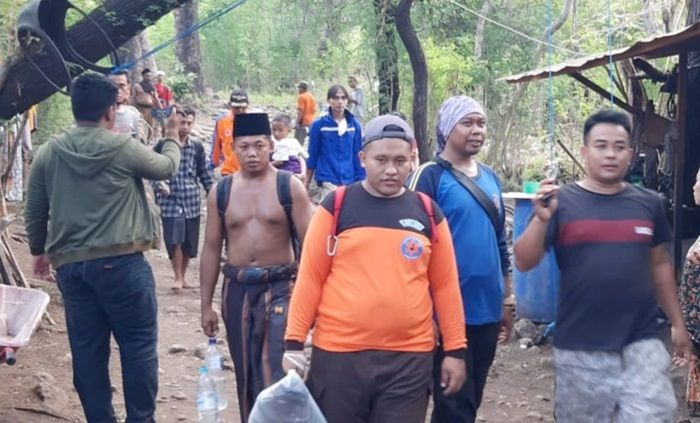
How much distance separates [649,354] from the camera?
164 inches

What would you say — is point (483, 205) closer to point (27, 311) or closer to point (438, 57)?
point (27, 311)

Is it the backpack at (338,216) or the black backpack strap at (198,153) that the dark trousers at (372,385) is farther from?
the black backpack strap at (198,153)

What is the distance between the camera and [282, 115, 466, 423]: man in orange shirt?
4.02 meters

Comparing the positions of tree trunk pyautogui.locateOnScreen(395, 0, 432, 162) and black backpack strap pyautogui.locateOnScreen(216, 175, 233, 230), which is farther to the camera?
tree trunk pyautogui.locateOnScreen(395, 0, 432, 162)

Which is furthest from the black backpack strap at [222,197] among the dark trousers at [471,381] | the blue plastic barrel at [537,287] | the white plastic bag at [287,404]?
the blue plastic barrel at [537,287]

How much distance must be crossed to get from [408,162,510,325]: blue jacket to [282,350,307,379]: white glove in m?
0.95

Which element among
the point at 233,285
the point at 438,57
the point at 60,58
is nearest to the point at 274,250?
the point at 233,285

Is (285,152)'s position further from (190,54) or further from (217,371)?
(190,54)

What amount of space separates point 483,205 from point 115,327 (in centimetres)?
206

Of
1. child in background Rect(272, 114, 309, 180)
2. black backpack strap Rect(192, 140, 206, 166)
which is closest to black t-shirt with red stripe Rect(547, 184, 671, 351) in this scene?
child in background Rect(272, 114, 309, 180)

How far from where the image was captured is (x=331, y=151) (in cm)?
1005

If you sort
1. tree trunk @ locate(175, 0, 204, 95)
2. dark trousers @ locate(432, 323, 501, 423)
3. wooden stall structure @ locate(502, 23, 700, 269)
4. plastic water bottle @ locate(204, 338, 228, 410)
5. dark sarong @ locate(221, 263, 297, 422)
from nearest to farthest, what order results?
dark trousers @ locate(432, 323, 501, 423) → dark sarong @ locate(221, 263, 297, 422) → plastic water bottle @ locate(204, 338, 228, 410) → wooden stall structure @ locate(502, 23, 700, 269) → tree trunk @ locate(175, 0, 204, 95)

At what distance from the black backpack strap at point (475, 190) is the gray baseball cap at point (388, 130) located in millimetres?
491

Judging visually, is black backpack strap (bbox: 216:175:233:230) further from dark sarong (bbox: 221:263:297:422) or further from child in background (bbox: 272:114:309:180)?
child in background (bbox: 272:114:309:180)
